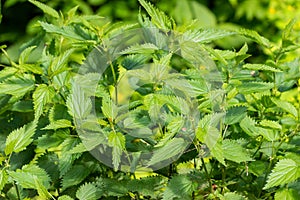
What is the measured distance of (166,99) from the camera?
139 centimetres

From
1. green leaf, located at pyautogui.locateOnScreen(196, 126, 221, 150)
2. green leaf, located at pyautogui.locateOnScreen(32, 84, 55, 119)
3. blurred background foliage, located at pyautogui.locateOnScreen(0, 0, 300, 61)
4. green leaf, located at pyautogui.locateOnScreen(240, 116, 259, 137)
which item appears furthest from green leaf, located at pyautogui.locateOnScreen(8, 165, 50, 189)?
blurred background foliage, located at pyautogui.locateOnScreen(0, 0, 300, 61)

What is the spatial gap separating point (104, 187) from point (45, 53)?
1.50 feet

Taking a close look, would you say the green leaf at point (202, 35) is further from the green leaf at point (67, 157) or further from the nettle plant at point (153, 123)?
the green leaf at point (67, 157)

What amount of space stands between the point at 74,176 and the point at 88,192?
0.28 feet

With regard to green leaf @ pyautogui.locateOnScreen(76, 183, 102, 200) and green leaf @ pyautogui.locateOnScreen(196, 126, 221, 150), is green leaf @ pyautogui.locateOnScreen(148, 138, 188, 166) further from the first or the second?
green leaf @ pyautogui.locateOnScreen(76, 183, 102, 200)

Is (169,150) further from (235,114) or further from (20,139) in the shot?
(20,139)

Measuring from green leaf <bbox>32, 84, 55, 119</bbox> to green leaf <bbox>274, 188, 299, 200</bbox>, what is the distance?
582 millimetres

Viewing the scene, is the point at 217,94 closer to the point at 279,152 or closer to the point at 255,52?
the point at 279,152

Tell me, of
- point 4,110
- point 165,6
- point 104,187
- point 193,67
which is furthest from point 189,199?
point 165,6

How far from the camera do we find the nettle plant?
142 centimetres

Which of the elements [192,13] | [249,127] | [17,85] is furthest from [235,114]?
[192,13]

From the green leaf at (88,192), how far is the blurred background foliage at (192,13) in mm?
3388

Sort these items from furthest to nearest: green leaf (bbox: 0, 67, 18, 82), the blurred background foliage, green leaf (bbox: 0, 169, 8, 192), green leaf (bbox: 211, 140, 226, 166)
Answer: the blurred background foliage → green leaf (bbox: 0, 67, 18, 82) → green leaf (bbox: 0, 169, 8, 192) → green leaf (bbox: 211, 140, 226, 166)

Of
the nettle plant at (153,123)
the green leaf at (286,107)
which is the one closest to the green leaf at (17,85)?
the nettle plant at (153,123)
